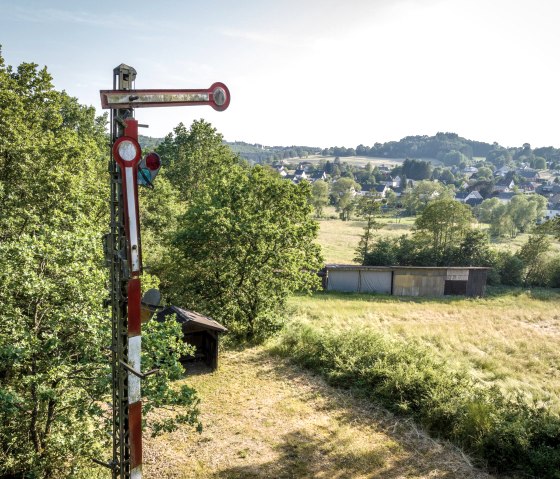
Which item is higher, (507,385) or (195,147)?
(195,147)

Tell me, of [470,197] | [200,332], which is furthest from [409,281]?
[470,197]

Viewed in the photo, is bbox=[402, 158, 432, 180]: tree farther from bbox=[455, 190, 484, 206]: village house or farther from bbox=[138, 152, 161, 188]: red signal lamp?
bbox=[138, 152, 161, 188]: red signal lamp

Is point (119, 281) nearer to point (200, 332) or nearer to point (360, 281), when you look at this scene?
point (200, 332)

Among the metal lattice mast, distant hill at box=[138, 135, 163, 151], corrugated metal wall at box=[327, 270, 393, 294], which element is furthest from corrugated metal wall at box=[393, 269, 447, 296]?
the metal lattice mast

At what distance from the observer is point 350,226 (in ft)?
258

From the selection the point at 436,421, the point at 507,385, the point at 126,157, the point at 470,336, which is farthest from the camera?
the point at 470,336

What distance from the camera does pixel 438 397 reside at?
15.1 m

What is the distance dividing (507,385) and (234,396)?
12.1m

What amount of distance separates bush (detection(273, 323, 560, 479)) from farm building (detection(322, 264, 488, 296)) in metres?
17.5

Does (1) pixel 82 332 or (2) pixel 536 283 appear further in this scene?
→ (2) pixel 536 283

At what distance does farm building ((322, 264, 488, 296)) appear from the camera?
127 ft

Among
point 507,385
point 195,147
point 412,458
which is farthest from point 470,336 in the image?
point 195,147

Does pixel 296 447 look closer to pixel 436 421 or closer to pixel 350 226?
pixel 436 421

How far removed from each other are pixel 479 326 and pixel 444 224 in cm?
1827
